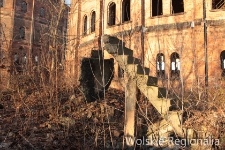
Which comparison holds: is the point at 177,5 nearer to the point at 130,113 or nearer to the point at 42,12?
the point at 130,113

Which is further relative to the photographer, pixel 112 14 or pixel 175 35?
pixel 112 14

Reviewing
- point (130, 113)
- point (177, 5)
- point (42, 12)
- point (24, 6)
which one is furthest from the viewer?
point (42, 12)

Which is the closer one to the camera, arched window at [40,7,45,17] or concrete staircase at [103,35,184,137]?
concrete staircase at [103,35,184,137]

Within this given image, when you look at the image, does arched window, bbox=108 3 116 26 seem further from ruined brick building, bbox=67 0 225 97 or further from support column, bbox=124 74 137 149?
support column, bbox=124 74 137 149

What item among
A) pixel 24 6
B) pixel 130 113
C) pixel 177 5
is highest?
pixel 24 6

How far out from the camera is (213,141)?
193 inches

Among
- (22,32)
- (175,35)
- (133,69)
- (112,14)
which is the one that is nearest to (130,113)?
(133,69)

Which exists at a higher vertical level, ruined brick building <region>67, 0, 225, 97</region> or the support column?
ruined brick building <region>67, 0, 225, 97</region>

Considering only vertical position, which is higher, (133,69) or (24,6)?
(24,6)

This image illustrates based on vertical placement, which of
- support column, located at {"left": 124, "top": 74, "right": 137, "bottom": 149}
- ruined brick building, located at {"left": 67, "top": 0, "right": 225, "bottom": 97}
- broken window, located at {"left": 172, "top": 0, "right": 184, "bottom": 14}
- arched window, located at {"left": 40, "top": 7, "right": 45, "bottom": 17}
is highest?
arched window, located at {"left": 40, "top": 7, "right": 45, "bottom": 17}

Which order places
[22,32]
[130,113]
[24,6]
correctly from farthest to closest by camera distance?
1. [24,6]
2. [22,32]
3. [130,113]

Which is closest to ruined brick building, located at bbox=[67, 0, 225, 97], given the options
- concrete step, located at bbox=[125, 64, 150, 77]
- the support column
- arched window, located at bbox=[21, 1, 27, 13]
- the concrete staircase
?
the concrete staircase

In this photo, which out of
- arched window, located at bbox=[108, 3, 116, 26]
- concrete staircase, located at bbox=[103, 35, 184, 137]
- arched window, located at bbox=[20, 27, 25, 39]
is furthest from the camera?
arched window, located at bbox=[20, 27, 25, 39]

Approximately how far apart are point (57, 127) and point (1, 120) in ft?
6.21
